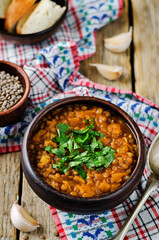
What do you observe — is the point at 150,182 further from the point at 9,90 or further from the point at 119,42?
the point at 119,42

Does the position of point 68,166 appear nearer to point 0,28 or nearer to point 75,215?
point 75,215

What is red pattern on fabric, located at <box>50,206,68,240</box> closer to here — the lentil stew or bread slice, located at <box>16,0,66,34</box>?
the lentil stew

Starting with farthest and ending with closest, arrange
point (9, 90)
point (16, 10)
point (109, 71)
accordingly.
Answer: point (109, 71)
point (16, 10)
point (9, 90)

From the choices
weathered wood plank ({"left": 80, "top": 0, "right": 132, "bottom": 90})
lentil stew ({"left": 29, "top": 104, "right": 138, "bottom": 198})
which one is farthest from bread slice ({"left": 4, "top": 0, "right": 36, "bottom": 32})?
lentil stew ({"left": 29, "top": 104, "right": 138, "bottom": 198})

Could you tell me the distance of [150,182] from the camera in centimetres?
209

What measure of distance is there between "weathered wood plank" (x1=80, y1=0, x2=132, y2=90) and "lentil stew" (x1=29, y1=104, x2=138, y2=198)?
0.60 meters

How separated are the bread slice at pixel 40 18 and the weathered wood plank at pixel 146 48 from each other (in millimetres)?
736

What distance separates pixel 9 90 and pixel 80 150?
0.67 meters

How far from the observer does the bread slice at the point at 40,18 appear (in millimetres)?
2592

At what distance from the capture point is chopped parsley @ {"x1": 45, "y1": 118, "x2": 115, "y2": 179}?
75.6 inches

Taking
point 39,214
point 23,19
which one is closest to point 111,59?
point 23,19

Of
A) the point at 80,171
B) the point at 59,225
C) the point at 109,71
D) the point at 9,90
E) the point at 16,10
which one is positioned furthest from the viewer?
the point at 109,71

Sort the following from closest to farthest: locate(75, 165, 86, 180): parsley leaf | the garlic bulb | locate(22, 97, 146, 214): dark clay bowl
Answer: locate(22, 97, 146, 214): dark clay bowl
locate(75, 165, 86, 180): parsley leaf
the garlic bulb

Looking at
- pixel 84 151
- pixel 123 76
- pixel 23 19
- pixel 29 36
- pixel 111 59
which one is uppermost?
pixel 23 19
